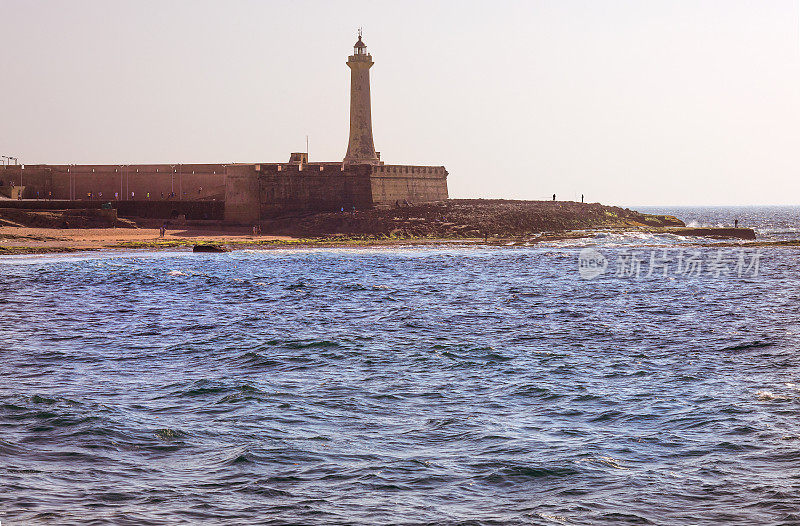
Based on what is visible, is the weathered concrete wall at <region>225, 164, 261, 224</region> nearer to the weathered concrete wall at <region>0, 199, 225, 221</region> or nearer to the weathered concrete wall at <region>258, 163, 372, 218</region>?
the weathered concrete wall at <region>258, 163, 372, 218</region>

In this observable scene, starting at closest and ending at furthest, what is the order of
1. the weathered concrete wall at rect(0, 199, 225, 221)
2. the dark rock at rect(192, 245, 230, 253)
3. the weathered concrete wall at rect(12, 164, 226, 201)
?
the dark rock at rect(192, 245, 230, 253)
the weathered concrete wall at rect(0, 199, 225, 221)
the weathered concrete wall at rect(12, 164, 226, 201)

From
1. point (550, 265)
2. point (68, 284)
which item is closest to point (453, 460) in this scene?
point (68, 284)

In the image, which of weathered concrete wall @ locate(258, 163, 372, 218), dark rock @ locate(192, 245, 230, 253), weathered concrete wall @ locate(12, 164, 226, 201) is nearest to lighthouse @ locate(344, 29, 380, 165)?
weathered concrete wall @ locate(258, 163, 372, 218)

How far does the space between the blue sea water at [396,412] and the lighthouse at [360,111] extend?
43.0 m

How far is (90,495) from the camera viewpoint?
351 inches

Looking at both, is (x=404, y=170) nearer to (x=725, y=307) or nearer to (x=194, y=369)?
(x=725, y=307)

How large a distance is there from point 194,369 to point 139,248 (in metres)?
34.3

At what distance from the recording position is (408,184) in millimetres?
69750

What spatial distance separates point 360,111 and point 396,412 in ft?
194

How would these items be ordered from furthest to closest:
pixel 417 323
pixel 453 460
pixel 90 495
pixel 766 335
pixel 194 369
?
pixel 417 323 → pixel 766 335 → pixel 194 369 → pixel 453 460 → pixel 90 495

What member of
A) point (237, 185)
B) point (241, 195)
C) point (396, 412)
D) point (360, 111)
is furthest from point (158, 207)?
point (396, 412)

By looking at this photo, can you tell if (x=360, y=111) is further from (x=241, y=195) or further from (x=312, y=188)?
(x=241, y=195)

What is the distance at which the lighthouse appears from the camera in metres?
70.2

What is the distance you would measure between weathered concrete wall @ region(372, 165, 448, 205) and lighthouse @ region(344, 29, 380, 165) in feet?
9.88
